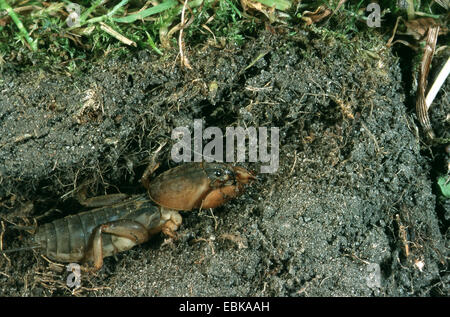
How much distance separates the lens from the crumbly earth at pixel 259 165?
2.32 meters

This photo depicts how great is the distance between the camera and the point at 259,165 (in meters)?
2.57

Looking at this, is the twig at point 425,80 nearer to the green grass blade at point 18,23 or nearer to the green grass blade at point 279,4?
the green grass blade at point 279,4

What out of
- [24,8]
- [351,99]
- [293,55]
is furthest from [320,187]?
[24,8]

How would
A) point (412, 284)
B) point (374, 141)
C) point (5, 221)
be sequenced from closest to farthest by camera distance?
1. point (412, 284)
2. point (374, 141)
3. point (5, 221)

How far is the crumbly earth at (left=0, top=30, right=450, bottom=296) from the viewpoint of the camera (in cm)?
232

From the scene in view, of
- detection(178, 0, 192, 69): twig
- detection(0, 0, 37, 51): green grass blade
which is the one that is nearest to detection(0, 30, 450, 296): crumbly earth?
detection(178, 0, 192, 69): twig

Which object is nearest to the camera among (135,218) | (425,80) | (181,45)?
(181,45)

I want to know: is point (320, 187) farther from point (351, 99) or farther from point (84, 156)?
point (84, 156)

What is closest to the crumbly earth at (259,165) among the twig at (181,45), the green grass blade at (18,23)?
the twig at (181,45)

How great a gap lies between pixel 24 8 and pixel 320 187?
201 centimetres

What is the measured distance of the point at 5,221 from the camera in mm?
2676

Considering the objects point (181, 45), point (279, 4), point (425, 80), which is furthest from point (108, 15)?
point (425, 80)

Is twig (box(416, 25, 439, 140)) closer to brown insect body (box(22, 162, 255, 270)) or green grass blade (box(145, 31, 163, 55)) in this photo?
brown insect body (box(22, 162, 255, 270))

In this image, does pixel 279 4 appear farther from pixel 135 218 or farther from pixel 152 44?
pixel 135 218
